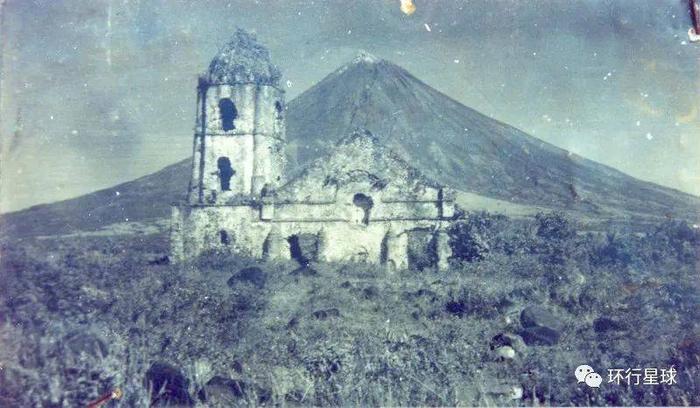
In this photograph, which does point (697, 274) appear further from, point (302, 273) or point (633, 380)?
point (302, 273)

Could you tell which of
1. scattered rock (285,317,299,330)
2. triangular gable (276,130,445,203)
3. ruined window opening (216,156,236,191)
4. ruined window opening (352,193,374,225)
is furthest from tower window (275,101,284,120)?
scattered rock (285,317,299,330)

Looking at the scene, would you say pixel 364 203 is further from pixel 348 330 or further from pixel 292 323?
pixel 348 330

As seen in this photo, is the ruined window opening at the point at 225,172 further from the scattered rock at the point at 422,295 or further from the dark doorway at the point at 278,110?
the scattered rock at the point at 422,295

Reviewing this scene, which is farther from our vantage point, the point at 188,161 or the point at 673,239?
the point at 188,161

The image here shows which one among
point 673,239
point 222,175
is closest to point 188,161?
point 222,175

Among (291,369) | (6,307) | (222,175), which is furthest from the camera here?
(222,175)

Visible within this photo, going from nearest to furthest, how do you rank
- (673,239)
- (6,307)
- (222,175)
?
(6,307)
(222,175)
(673,239)

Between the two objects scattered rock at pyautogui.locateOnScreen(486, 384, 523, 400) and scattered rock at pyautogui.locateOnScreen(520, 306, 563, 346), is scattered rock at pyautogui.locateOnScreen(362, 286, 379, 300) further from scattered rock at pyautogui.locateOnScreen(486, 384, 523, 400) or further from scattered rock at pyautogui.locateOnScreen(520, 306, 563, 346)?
scattered rock at pyautogui.locateOnScreen(486, 384, 523, 400)
